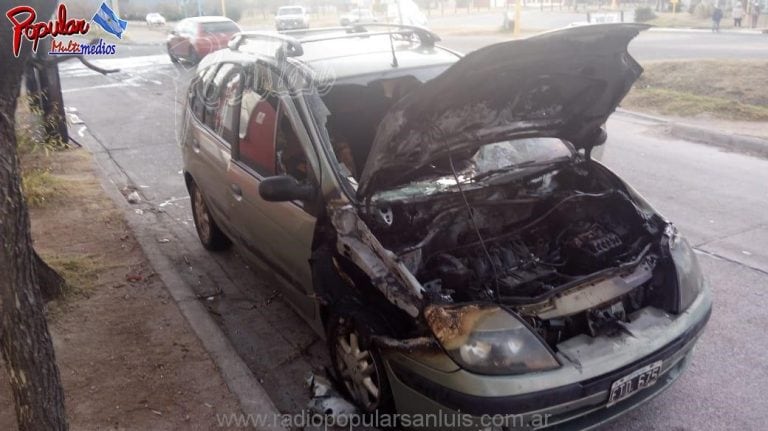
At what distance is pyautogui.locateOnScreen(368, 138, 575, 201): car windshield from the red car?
50.9 ft

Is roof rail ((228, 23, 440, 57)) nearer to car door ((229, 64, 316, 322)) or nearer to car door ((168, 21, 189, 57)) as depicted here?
car door ((229, 64, 316, 322))

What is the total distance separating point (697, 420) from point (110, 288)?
3976 mm

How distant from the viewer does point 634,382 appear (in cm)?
290

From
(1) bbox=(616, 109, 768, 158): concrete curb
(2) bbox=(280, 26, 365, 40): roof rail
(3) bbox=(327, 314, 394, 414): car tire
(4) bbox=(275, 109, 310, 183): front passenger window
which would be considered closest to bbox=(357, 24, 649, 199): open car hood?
(4) bbox=(275, 109, 310, 183): front passenger window

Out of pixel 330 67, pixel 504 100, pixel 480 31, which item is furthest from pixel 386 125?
pixel 480 31

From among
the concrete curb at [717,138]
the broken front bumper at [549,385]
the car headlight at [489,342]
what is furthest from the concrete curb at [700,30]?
the car headlight at [489,342]

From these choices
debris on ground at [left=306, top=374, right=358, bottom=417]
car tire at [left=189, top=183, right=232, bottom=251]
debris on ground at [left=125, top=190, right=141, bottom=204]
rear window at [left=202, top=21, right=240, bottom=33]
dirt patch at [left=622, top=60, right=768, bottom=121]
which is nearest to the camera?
debris on ground at [left=306, top=374, right=358, bottom=417]

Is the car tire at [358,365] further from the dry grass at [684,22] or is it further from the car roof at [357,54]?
the dry grass at [684,22]

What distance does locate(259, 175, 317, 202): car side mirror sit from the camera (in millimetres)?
3385

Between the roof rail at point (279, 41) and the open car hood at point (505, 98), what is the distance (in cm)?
127

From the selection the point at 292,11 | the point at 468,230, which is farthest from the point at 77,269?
the point at 292,11

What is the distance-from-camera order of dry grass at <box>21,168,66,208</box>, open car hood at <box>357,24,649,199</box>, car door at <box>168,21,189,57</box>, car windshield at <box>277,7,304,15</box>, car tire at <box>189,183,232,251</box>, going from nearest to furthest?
1. open car hood at <box>357,24,649,199</box>
2. car tire at <box>189,183,232,251</box>
3. dry grass at <box>21,168,66,208</box>
4. car door at <box>168,21,189,57</box>
5. car windshield at <box>277,7,304,15</box>

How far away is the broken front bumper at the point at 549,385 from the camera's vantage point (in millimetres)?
2668

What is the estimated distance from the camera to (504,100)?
3262mm
